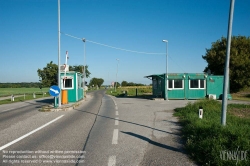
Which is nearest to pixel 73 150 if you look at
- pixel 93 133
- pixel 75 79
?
pixel 93 133

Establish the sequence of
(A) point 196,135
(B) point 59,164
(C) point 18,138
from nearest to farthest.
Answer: (B) point 59,164, (A) point 196,135, (C) point 18,138

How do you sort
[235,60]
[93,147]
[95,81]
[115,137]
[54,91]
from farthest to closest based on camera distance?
[95,81], [235,60], [54,91], [115,137], [93,147]

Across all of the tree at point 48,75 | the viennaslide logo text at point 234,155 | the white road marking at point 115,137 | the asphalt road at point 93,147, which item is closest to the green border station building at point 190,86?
the asphalt road at point 93,147

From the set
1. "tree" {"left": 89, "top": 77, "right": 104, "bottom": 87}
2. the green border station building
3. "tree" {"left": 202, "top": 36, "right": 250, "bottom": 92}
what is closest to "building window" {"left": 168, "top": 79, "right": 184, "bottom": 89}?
the green border station building

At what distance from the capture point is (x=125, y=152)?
17.1 ft

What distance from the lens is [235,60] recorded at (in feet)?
115

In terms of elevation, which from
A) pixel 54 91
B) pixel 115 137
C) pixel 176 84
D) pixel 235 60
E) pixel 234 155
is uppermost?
pixel 235 60

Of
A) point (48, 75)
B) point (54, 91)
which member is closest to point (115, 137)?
point (54, 91)

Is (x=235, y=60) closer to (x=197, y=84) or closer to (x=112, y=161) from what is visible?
(x=197, y=84)

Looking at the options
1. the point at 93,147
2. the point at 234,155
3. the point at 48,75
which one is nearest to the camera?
the point at 234,155

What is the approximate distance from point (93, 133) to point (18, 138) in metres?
2.43

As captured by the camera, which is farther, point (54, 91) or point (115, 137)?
point (54, 91)

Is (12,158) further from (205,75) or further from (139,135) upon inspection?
(205,75)

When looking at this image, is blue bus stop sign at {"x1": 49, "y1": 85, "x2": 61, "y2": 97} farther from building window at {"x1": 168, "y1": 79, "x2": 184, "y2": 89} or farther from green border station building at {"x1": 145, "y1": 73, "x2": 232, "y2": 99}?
building window at {"x1": 168, "y1": 79, "x2": 184, "y2": 89}
